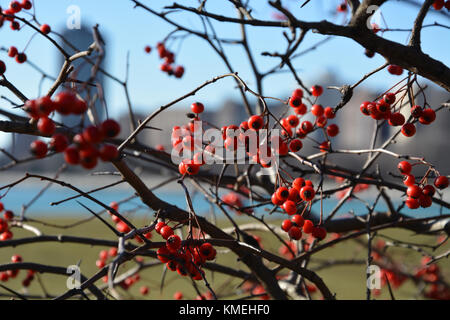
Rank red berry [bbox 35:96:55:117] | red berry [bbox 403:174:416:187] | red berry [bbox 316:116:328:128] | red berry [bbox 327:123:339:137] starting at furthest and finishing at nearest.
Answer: red berry [bbox 327:123:339:137] → red berry [bbox 316:116:328:128] → red berry [bbox 403:174:416:187] → red berry [bbox 35:96:55:117]

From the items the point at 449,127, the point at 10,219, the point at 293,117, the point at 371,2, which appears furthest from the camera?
the point at 449,127

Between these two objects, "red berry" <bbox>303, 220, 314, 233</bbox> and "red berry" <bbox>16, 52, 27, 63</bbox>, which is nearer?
"red berry" <bbox>303, 220, 314, 233</bbox>

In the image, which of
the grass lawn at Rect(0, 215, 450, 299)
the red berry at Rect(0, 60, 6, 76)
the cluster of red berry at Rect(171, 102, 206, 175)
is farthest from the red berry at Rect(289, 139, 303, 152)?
the grass lawn at Rect(0, 215, 450, 299)

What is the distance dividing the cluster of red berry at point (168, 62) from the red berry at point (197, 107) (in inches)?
61.4

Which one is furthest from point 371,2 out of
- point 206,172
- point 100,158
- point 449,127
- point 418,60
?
point 449,127

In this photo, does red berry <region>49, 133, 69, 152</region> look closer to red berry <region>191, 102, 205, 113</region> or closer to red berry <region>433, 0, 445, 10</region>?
red berry <region>191, 102, 205, 113</region>

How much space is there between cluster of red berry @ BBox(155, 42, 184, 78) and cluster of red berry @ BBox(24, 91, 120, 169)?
2.23m

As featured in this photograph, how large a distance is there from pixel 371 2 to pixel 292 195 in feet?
2.39

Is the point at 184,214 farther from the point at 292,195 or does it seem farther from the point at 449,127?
the point at 449,127

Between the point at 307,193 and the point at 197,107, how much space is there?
613 mm

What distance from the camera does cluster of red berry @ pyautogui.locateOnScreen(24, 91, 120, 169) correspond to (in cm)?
97

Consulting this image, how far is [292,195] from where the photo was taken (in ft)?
5.35

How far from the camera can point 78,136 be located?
0.98 m

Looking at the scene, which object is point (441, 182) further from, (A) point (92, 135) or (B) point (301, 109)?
(A) point (92, 135)
